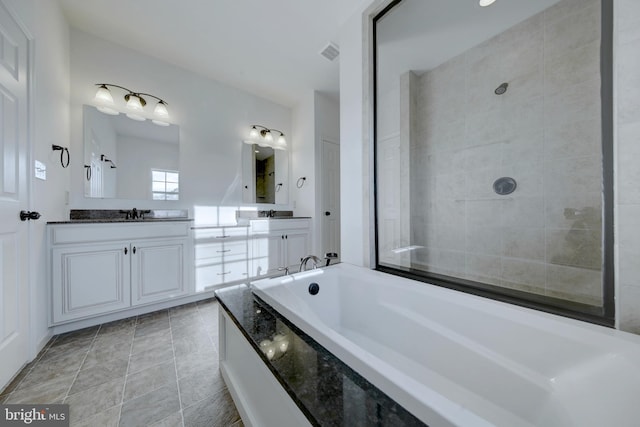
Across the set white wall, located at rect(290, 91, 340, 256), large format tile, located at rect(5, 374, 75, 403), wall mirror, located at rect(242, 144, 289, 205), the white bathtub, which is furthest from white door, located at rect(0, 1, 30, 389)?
white wall, located at rect(290, 91, 340, 256)

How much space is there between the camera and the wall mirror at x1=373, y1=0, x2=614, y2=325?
1238 mm

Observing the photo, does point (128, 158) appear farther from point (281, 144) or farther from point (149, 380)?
point (149, 380)

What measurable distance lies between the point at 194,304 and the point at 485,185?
2952mm

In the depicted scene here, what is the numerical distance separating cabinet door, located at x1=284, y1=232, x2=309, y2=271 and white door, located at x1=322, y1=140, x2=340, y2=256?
30 cm

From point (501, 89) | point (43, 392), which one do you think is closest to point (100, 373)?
point (43, 392)

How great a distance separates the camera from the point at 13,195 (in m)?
1.27

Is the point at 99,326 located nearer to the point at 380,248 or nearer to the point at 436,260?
the point at 380,248

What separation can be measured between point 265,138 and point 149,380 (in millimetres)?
2831

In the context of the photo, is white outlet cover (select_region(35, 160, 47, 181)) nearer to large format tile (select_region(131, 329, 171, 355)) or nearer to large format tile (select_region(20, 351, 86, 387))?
large format tile (select_region(20, 351, 86, 387))

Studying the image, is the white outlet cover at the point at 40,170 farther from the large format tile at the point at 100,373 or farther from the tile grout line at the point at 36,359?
the large format tile at the point at 100,373

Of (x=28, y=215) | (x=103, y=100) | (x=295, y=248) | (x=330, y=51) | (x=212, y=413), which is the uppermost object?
(x=330, y=51)

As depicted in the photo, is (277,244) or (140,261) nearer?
(140,261)

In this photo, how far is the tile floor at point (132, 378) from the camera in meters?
1.05

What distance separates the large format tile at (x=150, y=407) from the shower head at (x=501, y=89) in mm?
2919
